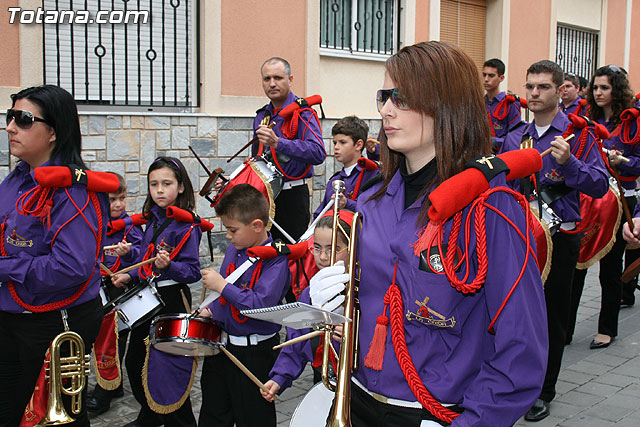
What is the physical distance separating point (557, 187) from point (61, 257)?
3303 mm

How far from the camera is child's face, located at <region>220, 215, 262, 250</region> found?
4031 mm

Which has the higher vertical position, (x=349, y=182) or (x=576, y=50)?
(x=576, y=50)

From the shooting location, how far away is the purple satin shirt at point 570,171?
15.2 ft

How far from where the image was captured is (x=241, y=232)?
4031 mm

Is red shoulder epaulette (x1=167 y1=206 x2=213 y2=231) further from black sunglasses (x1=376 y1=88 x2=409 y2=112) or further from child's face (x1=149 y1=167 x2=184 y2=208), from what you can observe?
black sunglasses (x1=376 y1=88 x2=409 y2=112)

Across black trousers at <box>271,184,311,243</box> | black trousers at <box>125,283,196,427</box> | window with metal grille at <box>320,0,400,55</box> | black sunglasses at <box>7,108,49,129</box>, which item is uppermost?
window with metal grille at <box>320,0,400,55</box>

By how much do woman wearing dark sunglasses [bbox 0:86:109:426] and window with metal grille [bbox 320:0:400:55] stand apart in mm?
7746

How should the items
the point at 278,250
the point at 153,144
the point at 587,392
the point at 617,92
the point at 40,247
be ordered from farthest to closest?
the point at 153,144
the point at 617,92
the point at 587,392
the point at 278,250
the point at 40,247

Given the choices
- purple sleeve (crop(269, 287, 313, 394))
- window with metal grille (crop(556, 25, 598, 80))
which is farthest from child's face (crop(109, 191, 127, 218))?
window with metal grille (crop(556, 25, 598, 80))

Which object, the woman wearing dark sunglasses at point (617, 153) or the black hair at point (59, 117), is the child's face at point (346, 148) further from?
the black hair at point (59, 117)

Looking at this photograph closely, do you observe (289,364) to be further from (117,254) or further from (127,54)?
(127,54)

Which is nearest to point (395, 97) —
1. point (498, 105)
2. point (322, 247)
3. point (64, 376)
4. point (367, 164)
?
point (322, 247)

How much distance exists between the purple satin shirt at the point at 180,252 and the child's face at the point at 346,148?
193cm

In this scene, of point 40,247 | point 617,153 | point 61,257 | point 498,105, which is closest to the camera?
point 61,257
